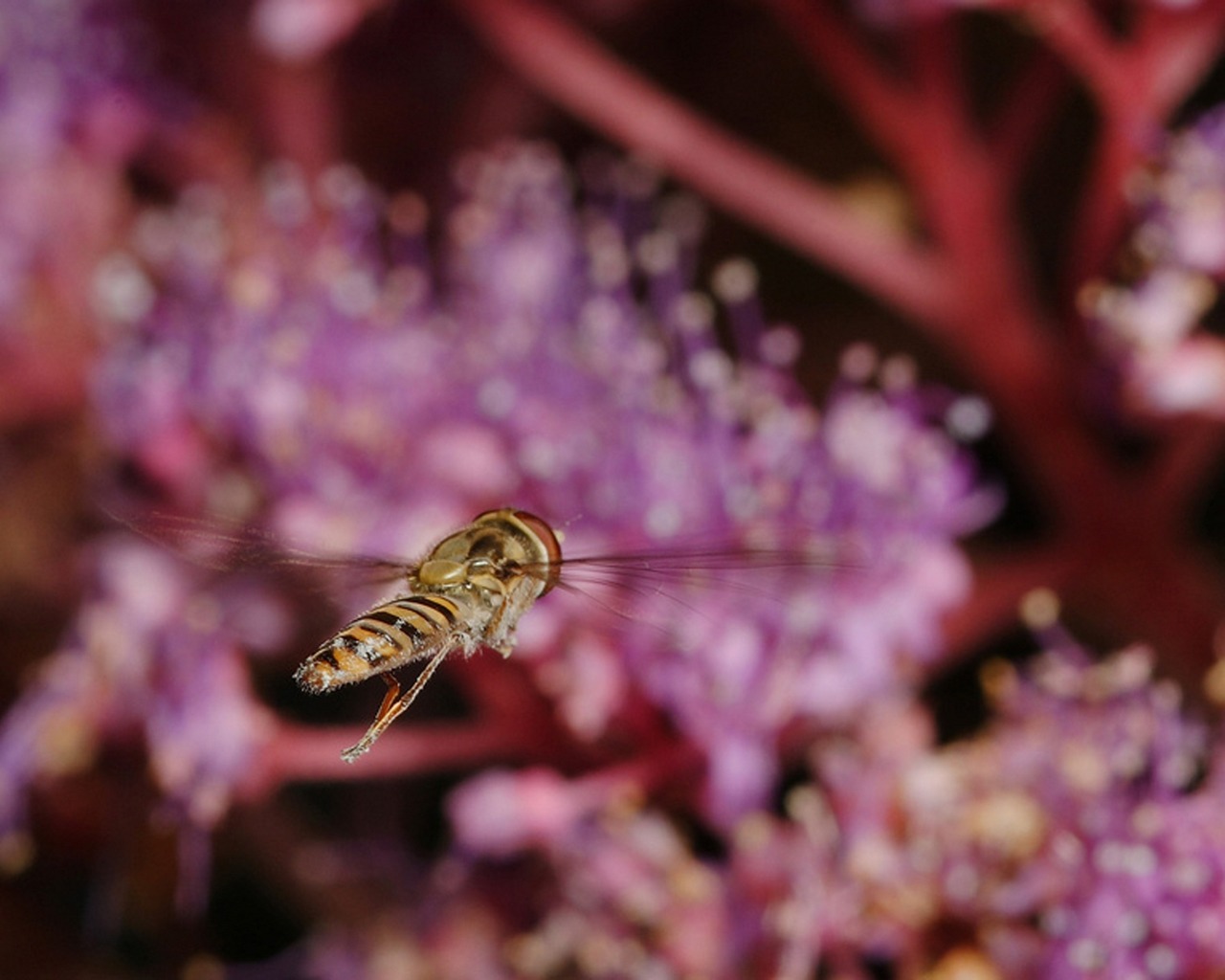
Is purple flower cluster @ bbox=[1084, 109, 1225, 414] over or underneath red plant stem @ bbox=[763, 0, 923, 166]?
underneath

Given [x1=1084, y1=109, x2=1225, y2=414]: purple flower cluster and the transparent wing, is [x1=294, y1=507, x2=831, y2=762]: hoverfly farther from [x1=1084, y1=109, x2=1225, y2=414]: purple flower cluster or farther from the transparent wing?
[x1=1084, y1=109, x2=1225, y2=414]: purple flower cluster

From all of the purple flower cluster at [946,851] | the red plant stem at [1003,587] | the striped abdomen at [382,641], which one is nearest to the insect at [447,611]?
the striped abdomen at [382,641]

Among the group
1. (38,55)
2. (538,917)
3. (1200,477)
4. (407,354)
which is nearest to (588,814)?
(538,917)

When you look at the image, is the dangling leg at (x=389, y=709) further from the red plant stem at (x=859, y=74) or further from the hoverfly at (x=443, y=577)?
the red plant stem at (x=859, y=74)

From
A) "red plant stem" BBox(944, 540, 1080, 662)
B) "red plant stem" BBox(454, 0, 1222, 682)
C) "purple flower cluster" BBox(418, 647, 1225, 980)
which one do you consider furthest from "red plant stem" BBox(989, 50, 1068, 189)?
"purple flower cluster" BBox(418, 647, 1225, 980)

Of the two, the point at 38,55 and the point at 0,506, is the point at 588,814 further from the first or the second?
the point at 38,55

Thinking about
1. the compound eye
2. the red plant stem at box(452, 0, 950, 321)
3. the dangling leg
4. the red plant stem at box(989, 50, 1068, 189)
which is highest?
the red plant stem at box(989, 50, 1068, 189)

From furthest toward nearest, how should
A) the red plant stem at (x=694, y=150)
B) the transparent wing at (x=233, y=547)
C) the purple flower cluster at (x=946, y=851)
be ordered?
1. the red plant stem at (x=694, y=150)
2. the purple flower cluster at (x=946, y=851)
3. the transparent wing at (x=233, y=547)
